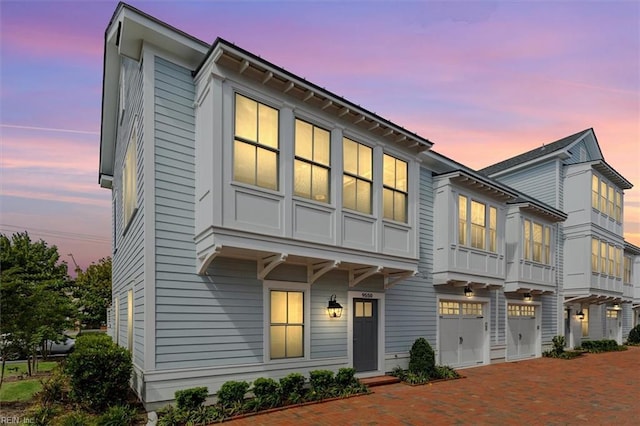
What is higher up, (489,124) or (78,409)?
(489,124)

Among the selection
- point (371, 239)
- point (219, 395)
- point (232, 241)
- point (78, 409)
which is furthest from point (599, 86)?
point (78, 409)

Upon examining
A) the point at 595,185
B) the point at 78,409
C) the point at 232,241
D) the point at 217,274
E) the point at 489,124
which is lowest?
the point at 78,409

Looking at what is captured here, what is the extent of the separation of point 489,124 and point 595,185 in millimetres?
7833

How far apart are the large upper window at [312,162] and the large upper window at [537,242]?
12.2m

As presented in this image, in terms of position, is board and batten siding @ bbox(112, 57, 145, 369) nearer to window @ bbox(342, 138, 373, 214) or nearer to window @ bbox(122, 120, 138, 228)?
window @ bbox(122, 120, 138, 228)

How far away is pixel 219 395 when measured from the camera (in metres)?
8.36

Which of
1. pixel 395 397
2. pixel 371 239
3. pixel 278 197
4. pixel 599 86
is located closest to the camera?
pixel 278 197

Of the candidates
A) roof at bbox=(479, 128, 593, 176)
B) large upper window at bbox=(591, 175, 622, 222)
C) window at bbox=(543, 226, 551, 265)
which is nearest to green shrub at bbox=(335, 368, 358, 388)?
window at bbox=(543, 226, 551, 265)

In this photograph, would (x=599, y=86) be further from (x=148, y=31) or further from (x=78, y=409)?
(x=78, y=409)

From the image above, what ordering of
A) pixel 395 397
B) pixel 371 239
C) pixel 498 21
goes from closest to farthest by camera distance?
pixel 395 397 < pixel 371 239 < pixel 498 21

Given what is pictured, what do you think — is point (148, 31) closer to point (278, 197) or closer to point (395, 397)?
point (278, 197)

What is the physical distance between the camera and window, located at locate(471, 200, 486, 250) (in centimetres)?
1556

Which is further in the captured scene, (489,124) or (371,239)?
(489,124)

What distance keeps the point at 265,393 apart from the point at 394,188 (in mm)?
6636
